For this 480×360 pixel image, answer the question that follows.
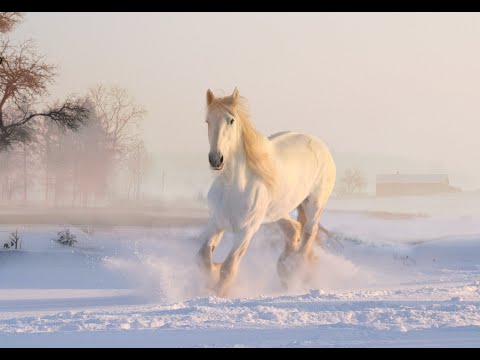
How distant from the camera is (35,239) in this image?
14.1 meters

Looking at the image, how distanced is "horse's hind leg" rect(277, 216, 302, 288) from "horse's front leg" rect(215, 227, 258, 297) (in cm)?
147

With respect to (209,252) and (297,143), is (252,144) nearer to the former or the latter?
(209,252)

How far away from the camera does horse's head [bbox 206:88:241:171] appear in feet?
23.6

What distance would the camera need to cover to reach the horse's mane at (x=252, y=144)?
24.6ft

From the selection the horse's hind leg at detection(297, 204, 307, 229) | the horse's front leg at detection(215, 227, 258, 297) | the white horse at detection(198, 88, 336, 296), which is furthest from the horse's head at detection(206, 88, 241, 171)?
the horse's hind leg at detection(297, 204, 307, 229)

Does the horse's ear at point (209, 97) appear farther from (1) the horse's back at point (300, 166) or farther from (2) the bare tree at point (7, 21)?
(2) the bare tree at point (7, 21)

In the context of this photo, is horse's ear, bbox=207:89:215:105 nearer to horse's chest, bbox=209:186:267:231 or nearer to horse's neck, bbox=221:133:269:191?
horse's neck, bbox=221:133:269:191

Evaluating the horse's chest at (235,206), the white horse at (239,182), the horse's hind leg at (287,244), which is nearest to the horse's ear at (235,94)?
the white horse at (239,182)

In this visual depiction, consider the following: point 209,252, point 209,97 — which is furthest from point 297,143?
point 209,252

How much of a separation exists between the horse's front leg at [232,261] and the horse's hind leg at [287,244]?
147 cm

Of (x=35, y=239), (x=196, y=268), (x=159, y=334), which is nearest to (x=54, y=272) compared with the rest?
(x=35, y=239)

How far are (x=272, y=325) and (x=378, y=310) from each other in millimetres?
1213

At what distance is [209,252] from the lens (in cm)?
780

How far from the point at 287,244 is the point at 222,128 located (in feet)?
8.30
